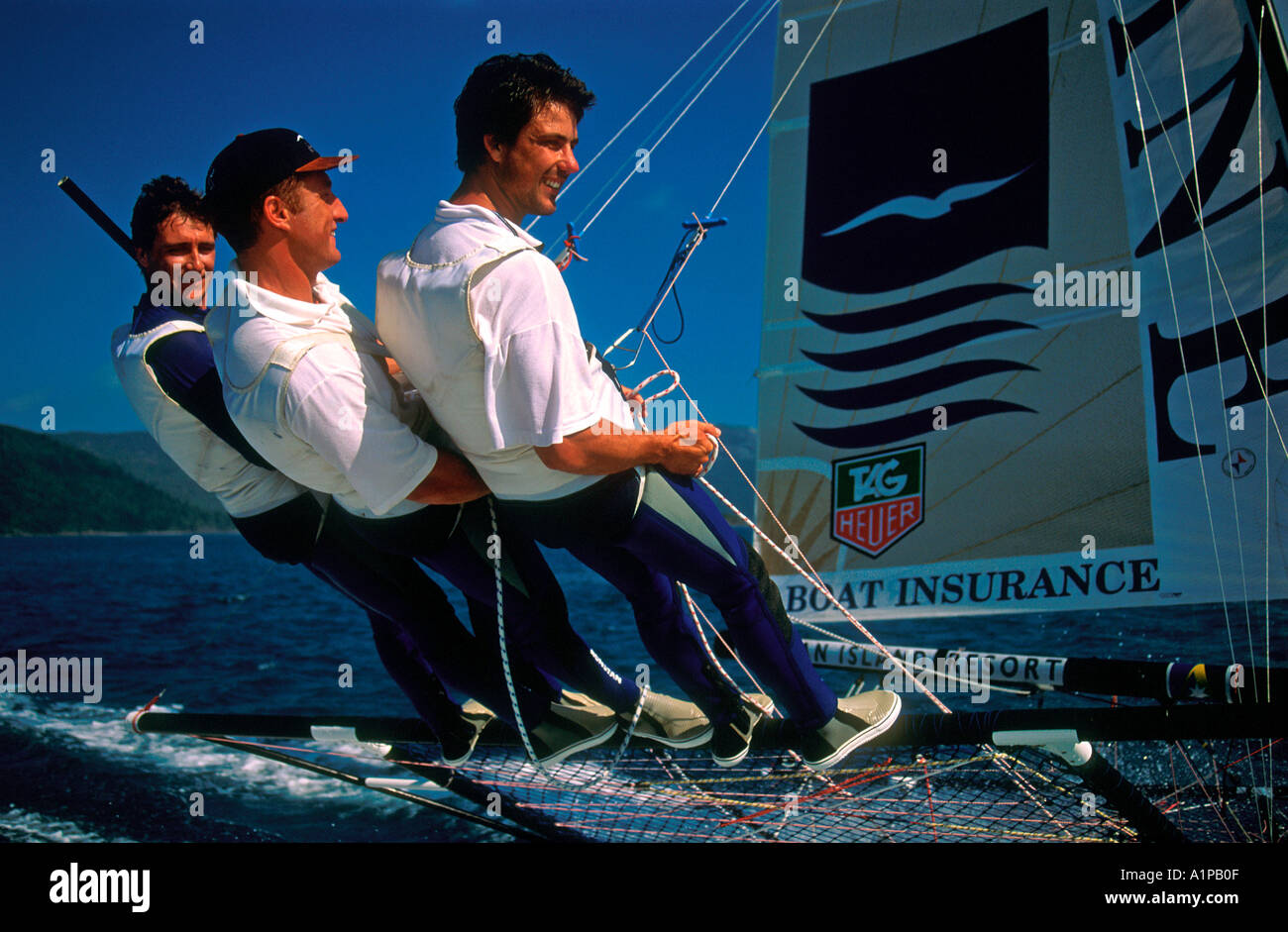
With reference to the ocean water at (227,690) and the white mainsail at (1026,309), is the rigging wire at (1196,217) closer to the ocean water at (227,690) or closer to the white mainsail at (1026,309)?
the white mainsail at (1026,309)

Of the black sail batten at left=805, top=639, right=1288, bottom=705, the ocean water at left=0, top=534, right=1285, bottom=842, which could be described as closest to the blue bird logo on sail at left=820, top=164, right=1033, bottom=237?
the black sail batten at left=805, top=639, right=1288, bottom=705

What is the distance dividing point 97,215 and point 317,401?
44.8 inches

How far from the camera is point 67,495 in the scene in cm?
5369

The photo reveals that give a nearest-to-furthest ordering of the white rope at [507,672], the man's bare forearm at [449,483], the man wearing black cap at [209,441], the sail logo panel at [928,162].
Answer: the man's bare forearm at [449,483]
the man wearing black cap at [209,441]
the white rope at [507,672]
the sail logo panel at [928,162]

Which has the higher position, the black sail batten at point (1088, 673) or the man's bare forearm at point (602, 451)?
the man's bare forearm at point (602, 451)

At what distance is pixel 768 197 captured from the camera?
4.11m

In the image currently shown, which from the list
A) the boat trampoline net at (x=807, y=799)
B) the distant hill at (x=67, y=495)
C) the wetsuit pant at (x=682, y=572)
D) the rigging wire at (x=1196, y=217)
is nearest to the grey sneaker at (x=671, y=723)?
the wetsuit pant at (x=682, y=572)

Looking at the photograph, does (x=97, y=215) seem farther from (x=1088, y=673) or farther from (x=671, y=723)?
(x=1088, y=673)

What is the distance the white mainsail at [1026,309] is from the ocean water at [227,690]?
10.5ft

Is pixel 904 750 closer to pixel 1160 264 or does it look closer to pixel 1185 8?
pixel 1160 264

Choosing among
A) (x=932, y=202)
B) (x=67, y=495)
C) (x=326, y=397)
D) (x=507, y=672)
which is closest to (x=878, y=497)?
(x=932, y=202)

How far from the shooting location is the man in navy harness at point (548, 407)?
158cm

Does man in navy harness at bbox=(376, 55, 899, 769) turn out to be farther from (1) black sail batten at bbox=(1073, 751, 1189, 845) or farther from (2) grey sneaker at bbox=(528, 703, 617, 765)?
(1) black sail batten at bbox=(1073, 751, 1189, 845)
